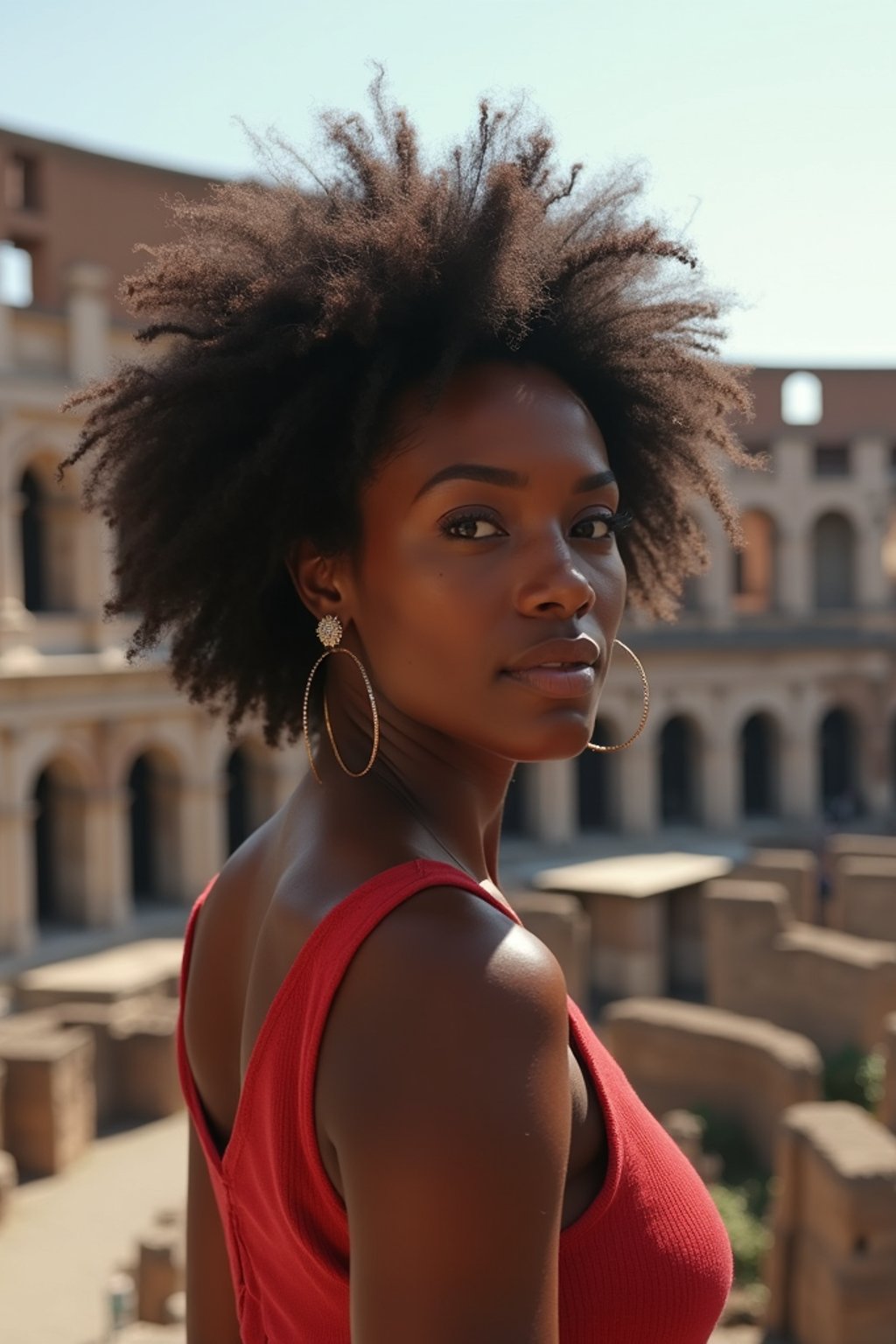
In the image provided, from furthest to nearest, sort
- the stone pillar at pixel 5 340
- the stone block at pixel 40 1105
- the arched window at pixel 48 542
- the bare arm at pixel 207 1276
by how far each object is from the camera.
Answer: the arched window at pixel 48 542, the stone pillar at pixel 5 340, the stone block at pixel 40 1105, the bare arm at pixel 207 1276

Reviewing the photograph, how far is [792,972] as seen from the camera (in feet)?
55.5

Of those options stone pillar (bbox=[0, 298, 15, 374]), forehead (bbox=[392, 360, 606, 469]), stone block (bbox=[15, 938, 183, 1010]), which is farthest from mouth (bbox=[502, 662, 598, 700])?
stone pillar (bbox=[0, 298, 15, 374])

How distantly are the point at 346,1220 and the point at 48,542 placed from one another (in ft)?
68.2

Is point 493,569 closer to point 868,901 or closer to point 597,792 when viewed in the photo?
point 868,901

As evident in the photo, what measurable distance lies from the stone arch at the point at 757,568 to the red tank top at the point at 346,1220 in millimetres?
29587

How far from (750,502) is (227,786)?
558 inches

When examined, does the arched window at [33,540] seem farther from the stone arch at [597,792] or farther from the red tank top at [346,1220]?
the red tank top at [346,1220]

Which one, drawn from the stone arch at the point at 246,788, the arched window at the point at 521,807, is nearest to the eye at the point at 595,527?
the stone arch at the point at 246,788

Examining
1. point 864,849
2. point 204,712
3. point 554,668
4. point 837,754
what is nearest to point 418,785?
point 554,668

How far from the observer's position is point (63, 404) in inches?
101

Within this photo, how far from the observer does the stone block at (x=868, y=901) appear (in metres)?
19.6

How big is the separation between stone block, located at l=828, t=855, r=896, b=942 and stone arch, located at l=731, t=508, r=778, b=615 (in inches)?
474

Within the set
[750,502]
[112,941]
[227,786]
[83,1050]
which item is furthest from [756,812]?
[83,1050]

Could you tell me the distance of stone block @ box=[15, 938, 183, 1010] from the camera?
16.9m
